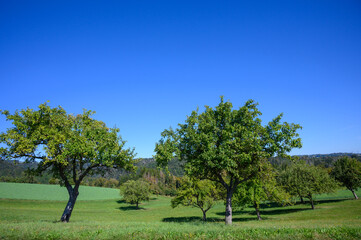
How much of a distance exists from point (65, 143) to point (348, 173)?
78.8m

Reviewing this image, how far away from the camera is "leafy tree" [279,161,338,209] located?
53.5 metres

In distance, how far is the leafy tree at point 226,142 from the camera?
2061cm

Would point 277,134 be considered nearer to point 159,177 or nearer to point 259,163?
point 259,163

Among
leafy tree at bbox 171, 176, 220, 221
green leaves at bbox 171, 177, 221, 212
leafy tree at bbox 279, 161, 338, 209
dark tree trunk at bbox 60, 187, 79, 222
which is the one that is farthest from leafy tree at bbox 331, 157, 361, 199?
dark tree trunk at bbox 60, 187, 79, 222

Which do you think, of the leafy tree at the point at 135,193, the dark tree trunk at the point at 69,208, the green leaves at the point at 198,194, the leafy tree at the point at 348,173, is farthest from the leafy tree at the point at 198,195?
the leafy tree at the point at 348,173

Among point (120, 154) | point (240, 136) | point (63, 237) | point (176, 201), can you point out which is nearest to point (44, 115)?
point (120, 154)

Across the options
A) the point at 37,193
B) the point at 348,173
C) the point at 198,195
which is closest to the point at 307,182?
the point at 348,173

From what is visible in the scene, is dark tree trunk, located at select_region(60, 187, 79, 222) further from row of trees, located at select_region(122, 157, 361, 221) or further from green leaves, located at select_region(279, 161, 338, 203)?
green leaves, located at select_region(279, 161, 338, 203)

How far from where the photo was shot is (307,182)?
54.1 m

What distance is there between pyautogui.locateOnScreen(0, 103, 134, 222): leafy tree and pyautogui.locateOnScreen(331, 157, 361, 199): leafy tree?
70923 mm

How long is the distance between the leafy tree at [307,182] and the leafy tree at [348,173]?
9764 millimetres

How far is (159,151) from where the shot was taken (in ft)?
74.4

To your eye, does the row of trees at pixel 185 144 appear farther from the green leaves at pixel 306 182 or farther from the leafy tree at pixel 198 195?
the green leaves at pixel 306 182

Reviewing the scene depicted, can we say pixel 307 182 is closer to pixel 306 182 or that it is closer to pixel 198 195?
pixel 306 182
